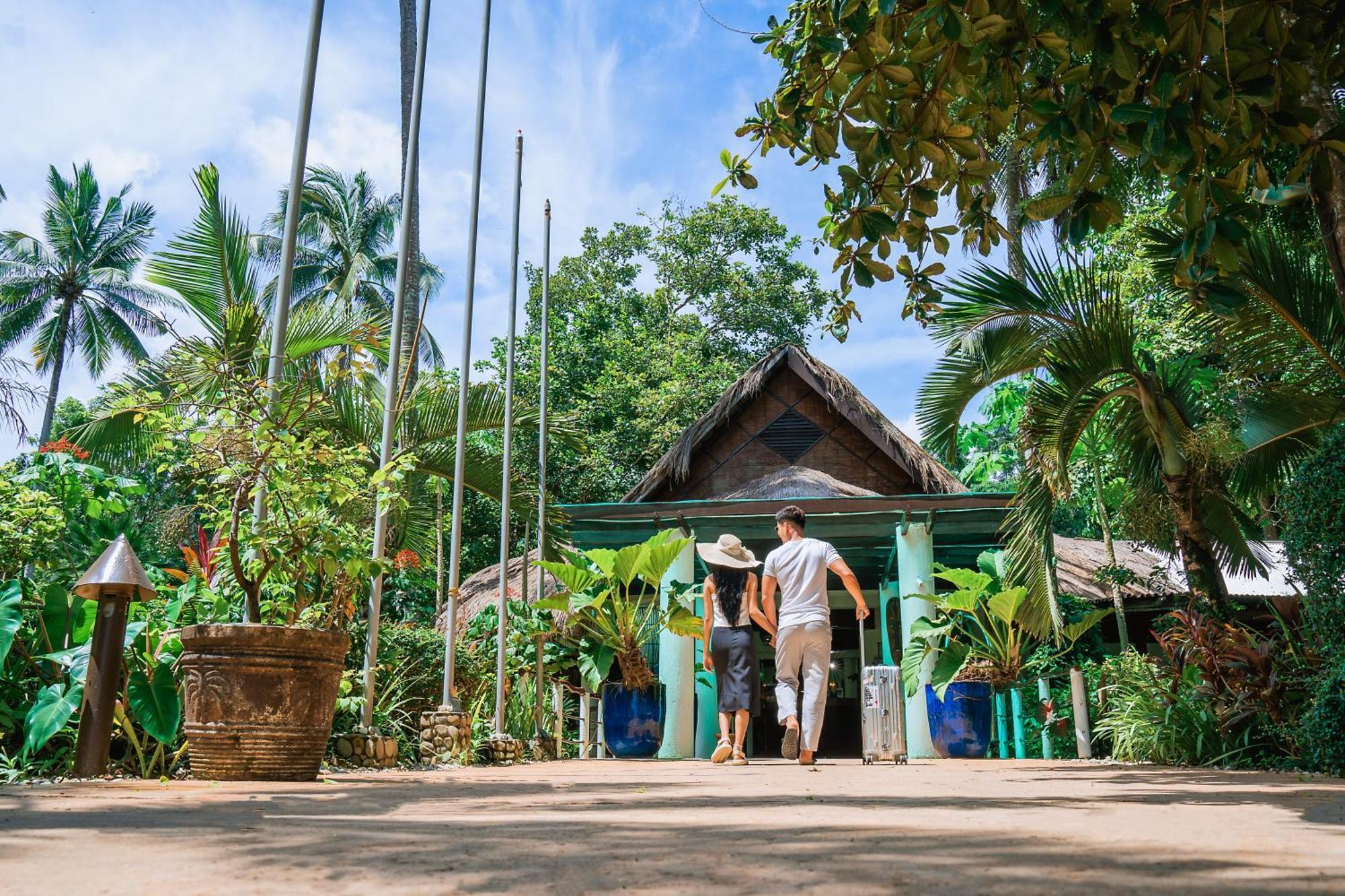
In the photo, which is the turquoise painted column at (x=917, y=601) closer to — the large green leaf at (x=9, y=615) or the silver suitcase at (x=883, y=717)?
the silver suitcase at (x=883, y=717)

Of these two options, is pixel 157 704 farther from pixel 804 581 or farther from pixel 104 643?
pixel 804 581

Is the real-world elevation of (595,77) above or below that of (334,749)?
above

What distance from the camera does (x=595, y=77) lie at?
14211mm

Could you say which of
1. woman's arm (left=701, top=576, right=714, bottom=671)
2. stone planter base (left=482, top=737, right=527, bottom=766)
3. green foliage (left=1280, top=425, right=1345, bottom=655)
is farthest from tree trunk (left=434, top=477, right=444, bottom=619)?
green foliage (left=1280, top=425, right=1345, bottom=655)

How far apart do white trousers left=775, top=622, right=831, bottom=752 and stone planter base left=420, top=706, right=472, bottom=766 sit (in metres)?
2.26

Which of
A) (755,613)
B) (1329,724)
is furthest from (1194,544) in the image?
(755,613)

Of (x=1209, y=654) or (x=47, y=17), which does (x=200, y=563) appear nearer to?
(x=1209, y=654)

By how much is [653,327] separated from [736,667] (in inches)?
745

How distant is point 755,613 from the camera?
7953mm

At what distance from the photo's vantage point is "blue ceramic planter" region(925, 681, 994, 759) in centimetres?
1004

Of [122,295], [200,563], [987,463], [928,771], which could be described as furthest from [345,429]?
[122,295]

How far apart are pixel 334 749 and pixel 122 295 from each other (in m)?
29.4

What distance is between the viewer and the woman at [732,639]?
7.88 metres

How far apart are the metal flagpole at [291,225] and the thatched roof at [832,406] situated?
8.96m
